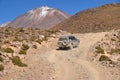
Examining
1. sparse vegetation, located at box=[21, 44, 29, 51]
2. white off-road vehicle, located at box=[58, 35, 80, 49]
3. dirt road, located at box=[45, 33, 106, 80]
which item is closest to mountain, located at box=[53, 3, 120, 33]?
white off-road vehicle, located at box=[58, 35, 80, 49]

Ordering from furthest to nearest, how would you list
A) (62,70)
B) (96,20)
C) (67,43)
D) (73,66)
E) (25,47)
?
(96,20)
(67,43)
(25,47)
(73,66)
(62,70)

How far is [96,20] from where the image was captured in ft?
357

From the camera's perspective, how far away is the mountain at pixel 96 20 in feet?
324

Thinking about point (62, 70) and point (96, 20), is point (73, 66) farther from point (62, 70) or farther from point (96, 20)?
point (96, 20)

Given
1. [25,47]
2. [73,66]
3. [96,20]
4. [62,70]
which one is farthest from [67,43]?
[96,20]

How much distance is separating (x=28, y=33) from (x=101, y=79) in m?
38.5

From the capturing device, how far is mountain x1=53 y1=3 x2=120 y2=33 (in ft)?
324

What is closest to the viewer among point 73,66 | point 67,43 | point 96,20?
point 73,66

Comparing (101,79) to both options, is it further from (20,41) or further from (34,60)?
(20,41)

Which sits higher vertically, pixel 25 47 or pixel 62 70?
pixel 25 47

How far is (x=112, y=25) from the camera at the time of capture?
315 ft

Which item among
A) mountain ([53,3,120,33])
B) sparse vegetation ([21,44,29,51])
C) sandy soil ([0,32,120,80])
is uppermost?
mountain ([53,3,120,33])

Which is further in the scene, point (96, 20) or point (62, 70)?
point (96, 20)

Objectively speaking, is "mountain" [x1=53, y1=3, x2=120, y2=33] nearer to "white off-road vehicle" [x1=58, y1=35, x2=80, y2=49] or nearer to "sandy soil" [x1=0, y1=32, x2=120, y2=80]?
"white off-road vehicle" [x1=58, y1=35, x2=80, y2=49]
